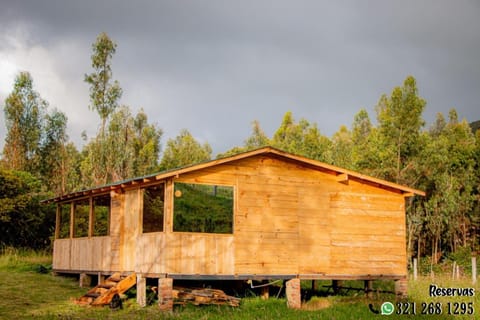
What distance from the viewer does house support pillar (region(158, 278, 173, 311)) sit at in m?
16.0

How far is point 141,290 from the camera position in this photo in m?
17.2

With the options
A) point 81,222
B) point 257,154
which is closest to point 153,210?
point 81,222

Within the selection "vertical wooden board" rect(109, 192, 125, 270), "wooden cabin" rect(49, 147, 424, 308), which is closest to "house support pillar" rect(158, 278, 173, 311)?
"wooden cabin" rect(49, 147, 424, 308)

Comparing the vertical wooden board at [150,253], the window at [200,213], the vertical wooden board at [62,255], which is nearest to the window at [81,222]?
the window at [200,213]

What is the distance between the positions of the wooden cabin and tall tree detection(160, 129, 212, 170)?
32.2m

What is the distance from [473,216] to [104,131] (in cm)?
2717

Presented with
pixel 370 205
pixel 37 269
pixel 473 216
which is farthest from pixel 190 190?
pixel 473 216

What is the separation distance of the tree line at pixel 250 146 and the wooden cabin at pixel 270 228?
14.4m

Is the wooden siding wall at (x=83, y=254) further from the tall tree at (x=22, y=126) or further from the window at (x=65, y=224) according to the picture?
the tall tree at (x=22, y=126)

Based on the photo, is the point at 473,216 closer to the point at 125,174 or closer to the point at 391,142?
the point at 391,142

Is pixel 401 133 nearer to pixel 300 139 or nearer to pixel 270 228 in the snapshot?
pixel 270 228

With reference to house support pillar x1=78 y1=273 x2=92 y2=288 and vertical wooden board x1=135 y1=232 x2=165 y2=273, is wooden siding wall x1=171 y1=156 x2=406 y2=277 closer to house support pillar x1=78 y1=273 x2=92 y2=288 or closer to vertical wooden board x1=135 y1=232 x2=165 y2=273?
vertical wooden board x1=135 y1=232 x2=165 y2=273

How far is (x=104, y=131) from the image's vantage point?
4228 cm

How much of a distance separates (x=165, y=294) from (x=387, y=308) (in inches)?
256
